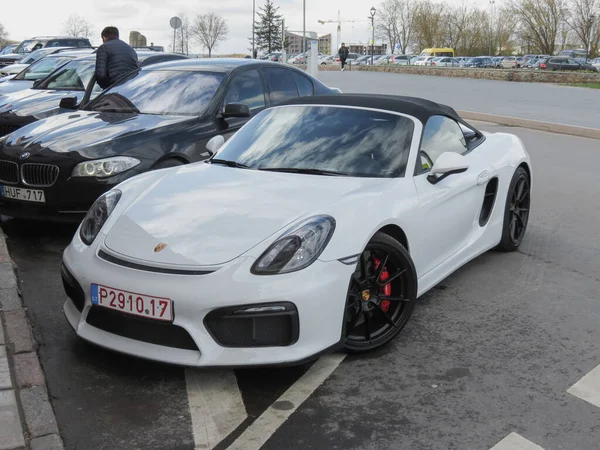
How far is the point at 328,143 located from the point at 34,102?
6.65m

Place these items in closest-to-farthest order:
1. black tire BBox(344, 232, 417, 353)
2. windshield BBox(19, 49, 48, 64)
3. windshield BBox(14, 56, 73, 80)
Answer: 1. black tire BBox(344, 232, 417, 353)
2. windshield BBox(14, 56, 73, 80)
3. windshield BBox(19, 49, 48, 64)

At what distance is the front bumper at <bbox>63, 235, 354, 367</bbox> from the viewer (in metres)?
3.28

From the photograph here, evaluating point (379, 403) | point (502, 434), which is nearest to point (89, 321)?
point (379, 403)

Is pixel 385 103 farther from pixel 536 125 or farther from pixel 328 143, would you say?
pixel 536 125

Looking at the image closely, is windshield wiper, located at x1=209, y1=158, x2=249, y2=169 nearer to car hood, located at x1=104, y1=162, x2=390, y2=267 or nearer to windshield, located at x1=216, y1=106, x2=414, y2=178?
windshield, located at x1=216, y1=106, x2=414, y2=178

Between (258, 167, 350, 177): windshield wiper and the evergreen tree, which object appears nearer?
(258, 167, 350, 177): windshield wiper

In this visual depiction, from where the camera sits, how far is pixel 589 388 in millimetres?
3551

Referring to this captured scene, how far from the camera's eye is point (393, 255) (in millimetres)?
3914

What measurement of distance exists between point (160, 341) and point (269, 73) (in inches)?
191

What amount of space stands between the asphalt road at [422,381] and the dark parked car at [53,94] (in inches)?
187

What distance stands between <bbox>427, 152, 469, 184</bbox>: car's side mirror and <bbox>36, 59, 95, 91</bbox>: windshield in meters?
7.28

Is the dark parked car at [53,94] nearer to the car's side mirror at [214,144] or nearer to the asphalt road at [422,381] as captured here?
the car's side mirror at [214,144]

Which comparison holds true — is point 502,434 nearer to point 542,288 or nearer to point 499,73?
point 542,288

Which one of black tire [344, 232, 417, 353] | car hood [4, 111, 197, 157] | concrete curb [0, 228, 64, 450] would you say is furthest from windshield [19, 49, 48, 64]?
black tire [344, 232, 417, 353]
